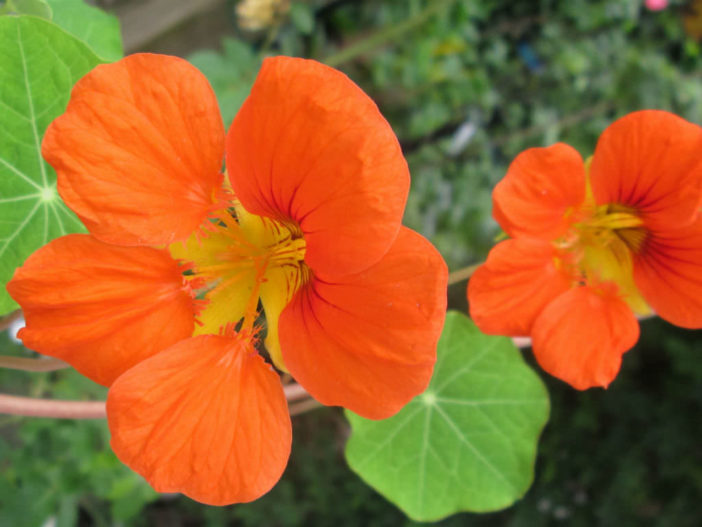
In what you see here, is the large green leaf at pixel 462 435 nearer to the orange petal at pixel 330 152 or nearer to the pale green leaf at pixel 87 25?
the orange petal at pixel 330 152

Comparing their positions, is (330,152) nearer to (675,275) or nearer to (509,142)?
(675,275)

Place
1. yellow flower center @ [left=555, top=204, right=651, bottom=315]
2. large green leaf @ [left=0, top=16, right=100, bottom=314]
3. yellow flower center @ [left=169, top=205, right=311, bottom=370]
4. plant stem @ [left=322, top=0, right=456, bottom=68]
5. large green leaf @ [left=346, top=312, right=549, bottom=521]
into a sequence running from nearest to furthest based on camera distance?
yellow flower center @ [left=169, top=205, right=311, bottom=370]
large green leaf @ [left=0, top=16, right=100, bottom=314]
yellow flower center @ [left=555, top=204, right=651, bottom=315]
large green leaf @ [left=346, top=312, right=549, bottom=521]
plant stem @ [left=322, top=0, right=456, bottom=68]

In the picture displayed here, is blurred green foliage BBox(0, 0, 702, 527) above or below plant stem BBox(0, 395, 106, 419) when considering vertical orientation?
below

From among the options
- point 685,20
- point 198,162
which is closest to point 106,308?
point 198,162

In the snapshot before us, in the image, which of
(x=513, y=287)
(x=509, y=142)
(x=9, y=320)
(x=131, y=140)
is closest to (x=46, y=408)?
(x=9, y=320)

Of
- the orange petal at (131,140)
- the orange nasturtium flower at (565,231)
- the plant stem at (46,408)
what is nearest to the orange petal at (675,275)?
the orange nasturtium flower at (565,231)

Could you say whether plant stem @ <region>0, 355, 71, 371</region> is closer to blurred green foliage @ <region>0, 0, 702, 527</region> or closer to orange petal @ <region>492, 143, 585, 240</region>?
orange petal @ <region>492, 143, 585, 240</region>

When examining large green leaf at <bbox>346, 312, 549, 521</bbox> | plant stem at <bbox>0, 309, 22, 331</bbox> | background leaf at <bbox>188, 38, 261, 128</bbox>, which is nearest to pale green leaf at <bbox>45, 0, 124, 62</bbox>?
plant stem at <bbox>0, 309, 22, 331</bbox>
